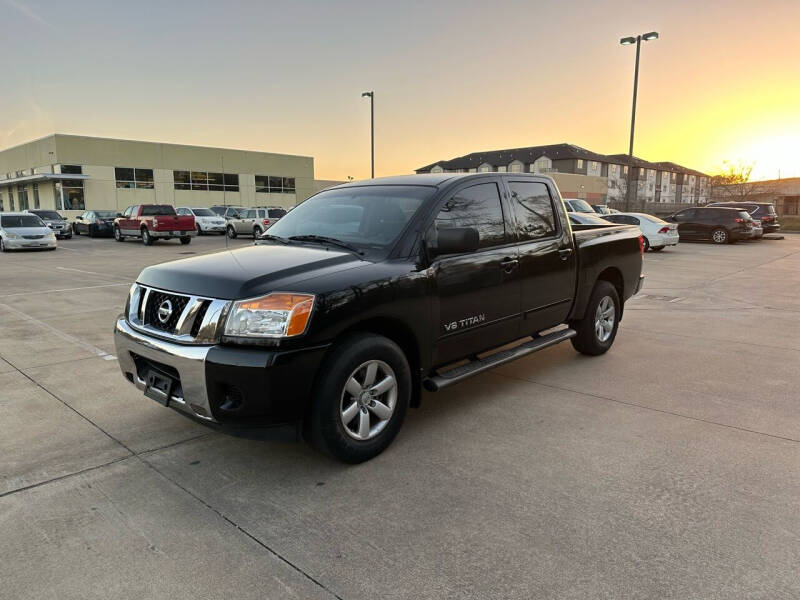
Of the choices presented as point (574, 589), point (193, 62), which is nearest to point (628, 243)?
point (574, 589)

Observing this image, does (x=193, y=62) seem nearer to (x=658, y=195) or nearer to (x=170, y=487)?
(x=170, y=487)

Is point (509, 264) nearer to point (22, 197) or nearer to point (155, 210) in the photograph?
point (155, 210)

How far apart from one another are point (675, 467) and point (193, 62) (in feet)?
70.0

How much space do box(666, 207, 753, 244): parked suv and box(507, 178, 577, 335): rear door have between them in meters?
21.9

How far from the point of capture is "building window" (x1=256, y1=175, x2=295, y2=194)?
179ft

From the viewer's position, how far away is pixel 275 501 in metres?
3.16

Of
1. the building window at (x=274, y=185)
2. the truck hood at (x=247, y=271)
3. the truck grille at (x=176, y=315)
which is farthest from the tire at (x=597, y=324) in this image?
the building window at (x=274, y=185)

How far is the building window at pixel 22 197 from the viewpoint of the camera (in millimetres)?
48906

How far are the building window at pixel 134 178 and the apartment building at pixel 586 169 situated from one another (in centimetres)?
4178

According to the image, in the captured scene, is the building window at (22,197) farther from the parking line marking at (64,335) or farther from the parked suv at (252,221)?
the parking line marking at (64,335)

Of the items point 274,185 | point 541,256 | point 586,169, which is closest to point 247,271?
point 541,256

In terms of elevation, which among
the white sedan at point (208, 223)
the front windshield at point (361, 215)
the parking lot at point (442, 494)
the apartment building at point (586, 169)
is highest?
the apartment building at point (586, 169)

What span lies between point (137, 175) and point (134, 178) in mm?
418

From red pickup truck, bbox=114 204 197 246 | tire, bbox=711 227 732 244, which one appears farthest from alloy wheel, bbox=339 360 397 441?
tire, bbox=711 227 732 244
